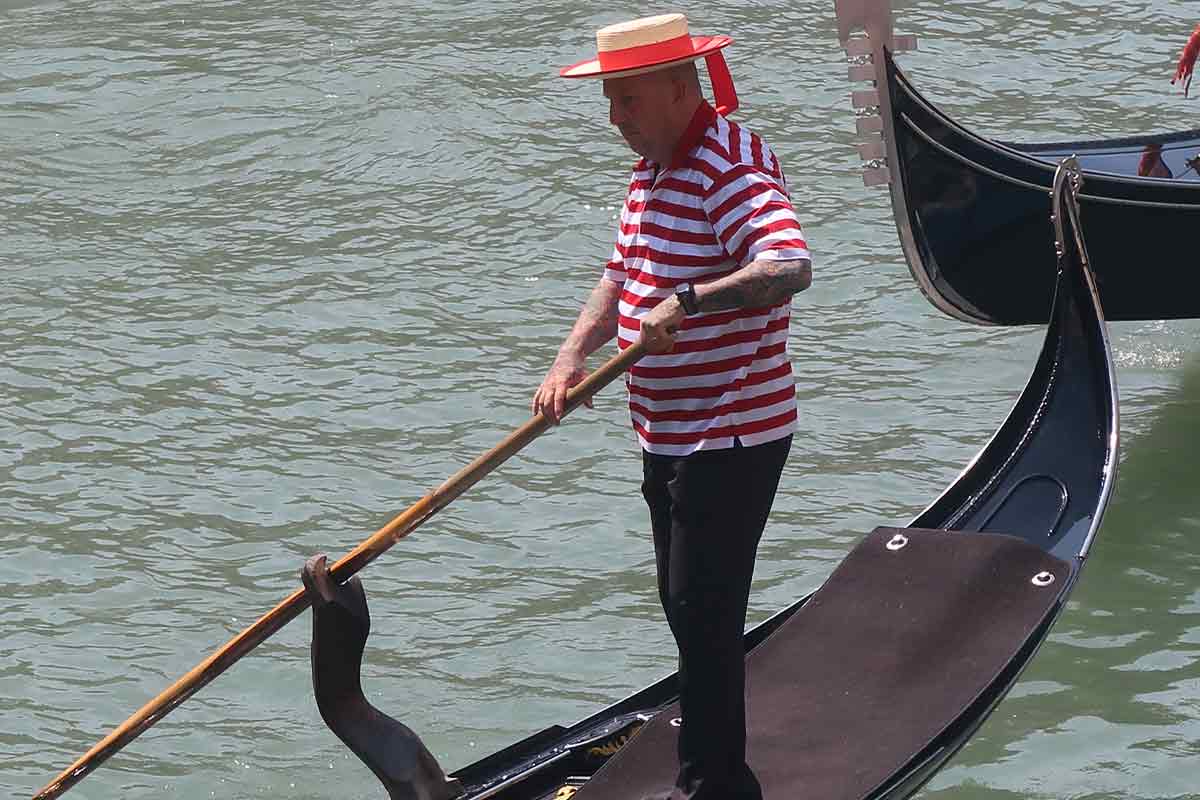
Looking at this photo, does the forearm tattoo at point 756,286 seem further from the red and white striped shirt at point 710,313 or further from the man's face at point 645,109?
the man's face at point 645,109

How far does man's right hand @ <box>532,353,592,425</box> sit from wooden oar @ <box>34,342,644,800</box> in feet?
0.04

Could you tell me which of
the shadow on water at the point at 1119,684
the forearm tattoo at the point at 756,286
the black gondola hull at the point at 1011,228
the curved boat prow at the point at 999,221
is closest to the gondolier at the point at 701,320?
the forearm tattoo at the point at 756,286

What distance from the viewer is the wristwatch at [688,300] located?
2387mm

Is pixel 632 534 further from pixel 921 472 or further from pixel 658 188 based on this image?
pixel 658 188

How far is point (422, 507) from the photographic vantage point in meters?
2.65

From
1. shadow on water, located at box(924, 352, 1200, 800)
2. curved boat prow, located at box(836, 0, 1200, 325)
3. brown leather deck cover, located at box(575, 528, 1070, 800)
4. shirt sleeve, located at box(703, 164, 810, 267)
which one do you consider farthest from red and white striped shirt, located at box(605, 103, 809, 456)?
curved boat prow, located at box(836, 0, 1200, 325)

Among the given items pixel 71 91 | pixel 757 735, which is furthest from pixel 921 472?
pixel 71 91

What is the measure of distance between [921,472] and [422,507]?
236 cm

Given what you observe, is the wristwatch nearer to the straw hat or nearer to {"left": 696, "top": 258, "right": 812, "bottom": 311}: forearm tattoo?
{"left": 696, "top": 258, "right": 812, "bottom": 311}: forearm tattoo

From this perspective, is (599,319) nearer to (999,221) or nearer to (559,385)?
(559,385)

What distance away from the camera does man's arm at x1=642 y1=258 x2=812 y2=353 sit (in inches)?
93.0

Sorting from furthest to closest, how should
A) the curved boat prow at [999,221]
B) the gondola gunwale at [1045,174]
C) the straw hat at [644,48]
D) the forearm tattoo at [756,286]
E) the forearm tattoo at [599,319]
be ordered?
the gondola gunwale at [1045,174]
the curved boat prow at [999,221]
the forearm tattoo at [599,319]
the straw hat at [644,48]
the forearm tattoo at [756,286]

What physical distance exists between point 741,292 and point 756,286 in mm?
19

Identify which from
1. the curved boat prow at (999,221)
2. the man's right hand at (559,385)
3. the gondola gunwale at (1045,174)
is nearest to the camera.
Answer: the man's right hand at (559,385)
